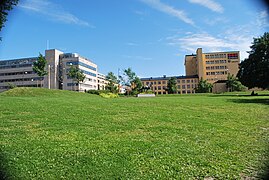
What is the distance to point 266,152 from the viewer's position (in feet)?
17.4

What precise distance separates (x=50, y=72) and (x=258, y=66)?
79956mm

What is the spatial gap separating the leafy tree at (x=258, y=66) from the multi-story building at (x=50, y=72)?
67149 mm

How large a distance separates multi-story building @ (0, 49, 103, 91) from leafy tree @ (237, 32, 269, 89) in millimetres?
67149

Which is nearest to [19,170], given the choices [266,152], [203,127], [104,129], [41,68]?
[104,129]

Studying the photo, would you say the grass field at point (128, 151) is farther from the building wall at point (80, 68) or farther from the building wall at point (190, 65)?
the building wall at point (190, 65)

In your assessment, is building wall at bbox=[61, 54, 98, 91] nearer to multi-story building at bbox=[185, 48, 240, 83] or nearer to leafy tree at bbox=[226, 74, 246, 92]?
multi-story building at bbox=[185, 48, 240, 83]

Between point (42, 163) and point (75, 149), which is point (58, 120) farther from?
point (42, 163)

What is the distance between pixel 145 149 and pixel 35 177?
8.11 ft

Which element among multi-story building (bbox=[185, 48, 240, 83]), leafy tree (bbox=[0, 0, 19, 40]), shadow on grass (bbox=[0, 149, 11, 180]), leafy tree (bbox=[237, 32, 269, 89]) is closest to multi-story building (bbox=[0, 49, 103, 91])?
multi-story building (bbox=[185, 48, 240, 83])

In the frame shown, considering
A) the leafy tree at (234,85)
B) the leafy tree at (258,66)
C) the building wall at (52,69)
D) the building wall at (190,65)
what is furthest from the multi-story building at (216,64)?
the leafy tree at (258,66)

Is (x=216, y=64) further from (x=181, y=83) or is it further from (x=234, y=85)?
(x=234, y=85)

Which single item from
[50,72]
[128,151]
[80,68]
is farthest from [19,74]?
[128,151]

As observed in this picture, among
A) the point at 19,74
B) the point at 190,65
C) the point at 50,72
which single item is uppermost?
the point at 190,65

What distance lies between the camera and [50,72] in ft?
300
